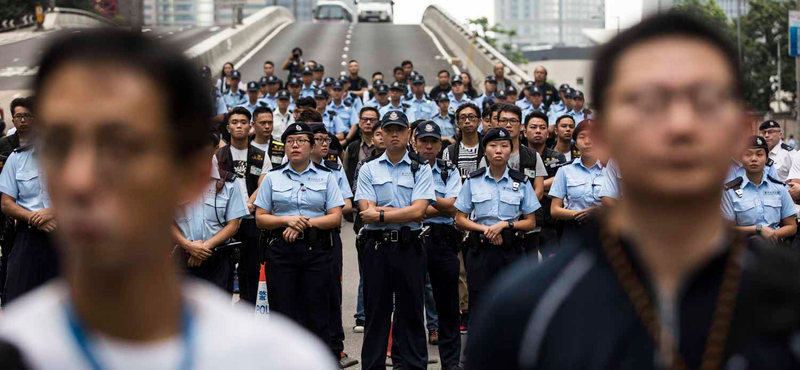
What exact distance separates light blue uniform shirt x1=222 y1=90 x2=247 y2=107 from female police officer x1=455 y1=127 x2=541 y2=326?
11.8 m

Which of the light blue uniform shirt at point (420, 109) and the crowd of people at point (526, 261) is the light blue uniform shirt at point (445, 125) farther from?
the crowd of people at point (526, 261)

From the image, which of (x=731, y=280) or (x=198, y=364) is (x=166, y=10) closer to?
(x=198, y=364)

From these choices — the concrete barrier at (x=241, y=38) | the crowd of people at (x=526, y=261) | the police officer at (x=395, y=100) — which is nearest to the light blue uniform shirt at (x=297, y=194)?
the crowd of people at (x=526, y=261)

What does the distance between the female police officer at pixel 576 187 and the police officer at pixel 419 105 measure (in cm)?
900

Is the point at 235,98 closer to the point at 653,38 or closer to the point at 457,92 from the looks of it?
the point at 457,92

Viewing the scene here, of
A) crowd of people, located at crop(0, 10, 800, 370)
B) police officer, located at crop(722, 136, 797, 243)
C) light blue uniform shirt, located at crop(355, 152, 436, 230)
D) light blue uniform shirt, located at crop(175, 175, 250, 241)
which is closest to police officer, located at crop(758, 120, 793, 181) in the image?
police officer, located at crop(722, 136, 797, 243)

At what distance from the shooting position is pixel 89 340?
5.57 ft

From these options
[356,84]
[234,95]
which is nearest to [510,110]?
[234,95]

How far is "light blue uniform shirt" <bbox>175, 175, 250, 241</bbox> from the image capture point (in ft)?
28.4

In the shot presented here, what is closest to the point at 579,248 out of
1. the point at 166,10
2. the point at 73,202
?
the point at 73,202

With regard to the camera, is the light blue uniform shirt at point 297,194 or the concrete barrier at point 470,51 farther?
the concrete barrier at point 470,51

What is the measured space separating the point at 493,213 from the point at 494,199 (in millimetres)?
130

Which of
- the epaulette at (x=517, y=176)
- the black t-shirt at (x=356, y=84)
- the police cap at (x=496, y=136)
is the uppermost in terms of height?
the black t-shirt at (x=356, y=84)

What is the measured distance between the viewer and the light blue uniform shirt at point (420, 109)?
1939cm
